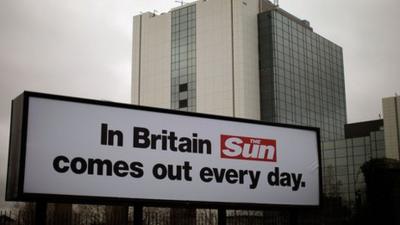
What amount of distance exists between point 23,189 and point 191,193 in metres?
4.92

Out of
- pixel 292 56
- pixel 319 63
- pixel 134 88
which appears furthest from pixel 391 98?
pixel 134 88

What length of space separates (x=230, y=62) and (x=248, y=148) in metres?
78.6

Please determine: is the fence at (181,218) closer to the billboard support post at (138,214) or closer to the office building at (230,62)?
the billboard support post at (138,214)

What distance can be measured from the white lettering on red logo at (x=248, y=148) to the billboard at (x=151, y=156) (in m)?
0.03

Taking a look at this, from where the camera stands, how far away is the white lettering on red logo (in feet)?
59.0

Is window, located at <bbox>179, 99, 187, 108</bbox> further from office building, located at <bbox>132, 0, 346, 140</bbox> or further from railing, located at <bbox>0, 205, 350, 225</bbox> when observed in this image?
A: railing, located at <bbox>0, 205, 350, 225</bbox>

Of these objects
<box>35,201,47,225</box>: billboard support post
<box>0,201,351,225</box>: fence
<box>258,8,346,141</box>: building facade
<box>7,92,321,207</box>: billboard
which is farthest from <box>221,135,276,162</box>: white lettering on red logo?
<box>258,8,346,141</box>: building facade

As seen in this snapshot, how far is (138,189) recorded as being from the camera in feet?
53.4

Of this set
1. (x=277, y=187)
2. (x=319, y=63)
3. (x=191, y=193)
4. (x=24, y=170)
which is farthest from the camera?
(x=319, y=63)

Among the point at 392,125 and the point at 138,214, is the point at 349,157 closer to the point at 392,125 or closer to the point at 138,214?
the point at 392,125

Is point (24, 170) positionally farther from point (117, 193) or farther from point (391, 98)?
point (391, 98)

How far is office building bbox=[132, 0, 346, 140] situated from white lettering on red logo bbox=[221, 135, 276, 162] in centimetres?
7409

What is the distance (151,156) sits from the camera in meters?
16.6

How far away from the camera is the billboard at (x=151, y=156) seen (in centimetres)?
1495
